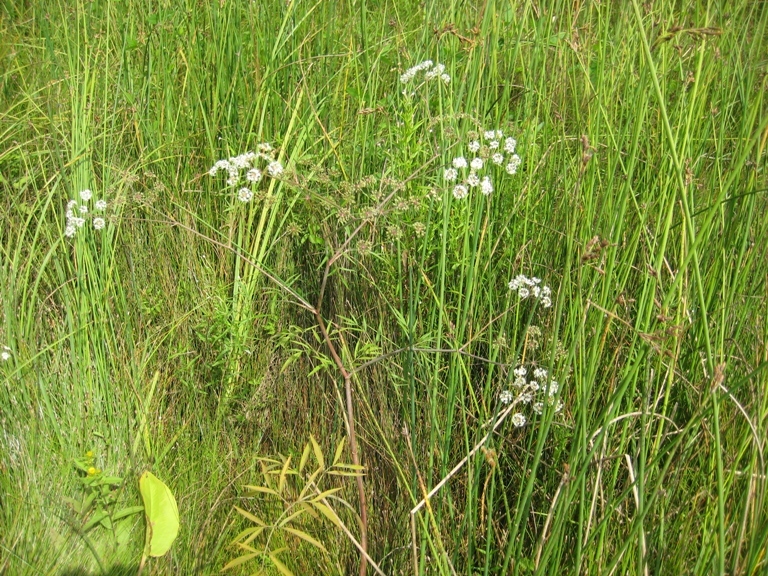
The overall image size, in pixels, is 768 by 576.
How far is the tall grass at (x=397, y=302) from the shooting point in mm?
1361

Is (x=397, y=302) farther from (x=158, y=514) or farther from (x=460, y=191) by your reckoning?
(x=158, y=514)

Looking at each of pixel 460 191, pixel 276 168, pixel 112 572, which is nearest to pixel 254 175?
pixel 276 168

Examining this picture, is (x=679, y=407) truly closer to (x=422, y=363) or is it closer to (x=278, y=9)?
(x=422, y=363)

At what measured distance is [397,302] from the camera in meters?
1.77

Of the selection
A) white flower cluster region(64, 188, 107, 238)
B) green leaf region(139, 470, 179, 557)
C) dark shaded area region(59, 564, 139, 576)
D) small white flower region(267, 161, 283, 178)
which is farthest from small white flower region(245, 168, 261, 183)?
dark shaded area region(59, 564, 139, 576)

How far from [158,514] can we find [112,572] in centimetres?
14

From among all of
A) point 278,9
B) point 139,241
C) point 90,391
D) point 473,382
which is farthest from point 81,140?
point 473,382

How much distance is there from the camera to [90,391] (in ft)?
5.71

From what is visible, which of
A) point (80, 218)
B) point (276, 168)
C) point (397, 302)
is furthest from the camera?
point (397, 302)

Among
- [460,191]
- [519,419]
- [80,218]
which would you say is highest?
[460,191]

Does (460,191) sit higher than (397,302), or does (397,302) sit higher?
(460,191)

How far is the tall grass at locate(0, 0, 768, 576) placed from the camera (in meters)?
1.36

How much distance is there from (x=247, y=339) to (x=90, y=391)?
15.5 inches

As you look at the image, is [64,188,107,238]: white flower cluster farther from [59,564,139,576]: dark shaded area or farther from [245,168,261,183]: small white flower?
[59,564,139,576]: dark shaded area
